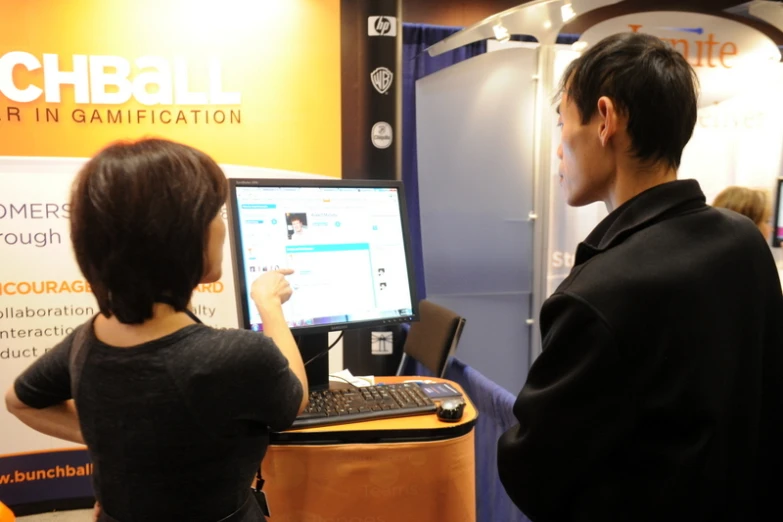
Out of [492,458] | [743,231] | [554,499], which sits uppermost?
[743,231]

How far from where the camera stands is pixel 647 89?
0.90 metres

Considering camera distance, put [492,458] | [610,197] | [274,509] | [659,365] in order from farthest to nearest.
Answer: [492,458]
[274,509]
[610,197]
[659,365]

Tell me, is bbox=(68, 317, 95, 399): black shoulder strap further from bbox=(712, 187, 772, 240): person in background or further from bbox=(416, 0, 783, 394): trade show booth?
bbox=(712, 187, 772, 240): person in background

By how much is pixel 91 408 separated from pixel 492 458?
1.43 metres

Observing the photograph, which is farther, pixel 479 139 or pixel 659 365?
pixel 479 139

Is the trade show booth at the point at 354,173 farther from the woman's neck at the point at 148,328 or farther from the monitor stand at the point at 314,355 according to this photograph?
the woman's neck at the point at 148,328

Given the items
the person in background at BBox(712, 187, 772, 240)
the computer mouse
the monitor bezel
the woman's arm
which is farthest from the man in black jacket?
the monitor bezel

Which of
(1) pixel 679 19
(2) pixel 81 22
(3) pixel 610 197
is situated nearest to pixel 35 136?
(2) pixel 81 22

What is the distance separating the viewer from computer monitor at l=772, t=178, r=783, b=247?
148 inches

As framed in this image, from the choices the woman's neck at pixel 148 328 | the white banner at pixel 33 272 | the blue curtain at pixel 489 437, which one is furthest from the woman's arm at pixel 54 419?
the white banner at pixel 33 272

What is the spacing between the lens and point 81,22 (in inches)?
95.1

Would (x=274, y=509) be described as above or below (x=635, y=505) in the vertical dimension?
below

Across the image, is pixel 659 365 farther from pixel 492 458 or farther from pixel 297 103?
pixel 297 103

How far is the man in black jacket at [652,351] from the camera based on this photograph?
2.61 ft
